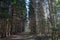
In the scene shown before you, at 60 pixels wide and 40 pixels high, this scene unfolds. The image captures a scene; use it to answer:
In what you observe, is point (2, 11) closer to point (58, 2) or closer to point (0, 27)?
point (0, 27)

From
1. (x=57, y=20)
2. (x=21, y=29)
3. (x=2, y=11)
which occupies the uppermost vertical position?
(x=2, y=11)

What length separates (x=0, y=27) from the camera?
16.1 feet

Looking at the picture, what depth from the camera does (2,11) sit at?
4617 millimetres

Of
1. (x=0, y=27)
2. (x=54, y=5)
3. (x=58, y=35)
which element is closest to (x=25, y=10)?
(x=0, y=27)

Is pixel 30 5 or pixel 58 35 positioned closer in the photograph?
pixel 58 35

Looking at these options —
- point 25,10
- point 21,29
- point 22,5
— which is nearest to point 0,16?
point 22,5

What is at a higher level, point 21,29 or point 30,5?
point 30,5

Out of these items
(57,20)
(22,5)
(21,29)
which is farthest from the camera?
(21,29)

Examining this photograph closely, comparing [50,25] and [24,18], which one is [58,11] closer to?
[50,25]

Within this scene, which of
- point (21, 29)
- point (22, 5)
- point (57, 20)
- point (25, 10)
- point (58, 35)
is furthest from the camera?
point (21, 29)

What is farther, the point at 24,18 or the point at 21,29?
the point at 21,29

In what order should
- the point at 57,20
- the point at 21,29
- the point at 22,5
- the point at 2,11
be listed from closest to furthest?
the point at 57,20
the point at 2,11
the point at 22,5
the point at 21,29

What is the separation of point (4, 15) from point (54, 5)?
157cm

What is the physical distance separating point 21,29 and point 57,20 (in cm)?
385
